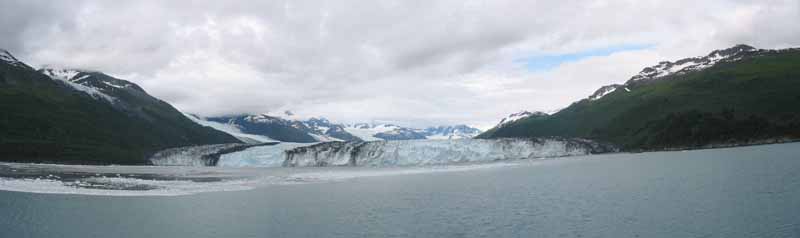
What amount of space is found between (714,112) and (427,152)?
70.9 m

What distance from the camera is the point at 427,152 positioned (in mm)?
102562

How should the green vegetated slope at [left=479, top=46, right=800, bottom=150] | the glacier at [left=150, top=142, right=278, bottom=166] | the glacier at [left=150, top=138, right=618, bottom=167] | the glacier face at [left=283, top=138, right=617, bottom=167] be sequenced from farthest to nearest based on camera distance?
1. the glacier at [left=150, top=142, right=278, bottom=166]
2. the green vegetated slope at [left=479, top=46, right=800, bottom=150]
3. the glacier at [left=150, top=138, right=618, bottom=167]
4. the glacier face at [left=283, top=138, right=617, bottom=167]

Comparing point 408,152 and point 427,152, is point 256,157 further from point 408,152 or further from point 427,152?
point 427,152

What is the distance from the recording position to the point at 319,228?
80.9 feet

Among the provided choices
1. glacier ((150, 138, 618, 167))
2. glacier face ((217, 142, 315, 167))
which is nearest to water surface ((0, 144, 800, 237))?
glacier ((150, 138, 618, 167))

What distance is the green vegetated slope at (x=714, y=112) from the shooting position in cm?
10619

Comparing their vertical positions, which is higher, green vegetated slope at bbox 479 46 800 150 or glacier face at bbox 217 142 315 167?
green vegetated slope at bbox 479 46 800 150

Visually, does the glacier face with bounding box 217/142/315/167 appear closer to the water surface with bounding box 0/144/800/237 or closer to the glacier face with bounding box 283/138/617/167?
the glacier face with bounding box 283/138/617/167

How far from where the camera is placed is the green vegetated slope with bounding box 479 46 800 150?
348 ft

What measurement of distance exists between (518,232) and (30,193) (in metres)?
35.1

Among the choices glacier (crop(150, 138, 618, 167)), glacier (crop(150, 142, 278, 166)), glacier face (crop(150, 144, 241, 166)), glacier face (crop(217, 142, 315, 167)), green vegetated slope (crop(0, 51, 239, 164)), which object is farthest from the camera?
green vegetated slope (crop(0, 51, 239, 164))

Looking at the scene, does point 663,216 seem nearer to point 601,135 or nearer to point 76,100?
point 601,135

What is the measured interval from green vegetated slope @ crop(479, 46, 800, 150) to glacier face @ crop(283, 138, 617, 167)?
74.8 ft

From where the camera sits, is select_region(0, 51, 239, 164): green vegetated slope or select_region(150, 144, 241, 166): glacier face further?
select_region(0, 51, 239, 164): green vegetated slope
